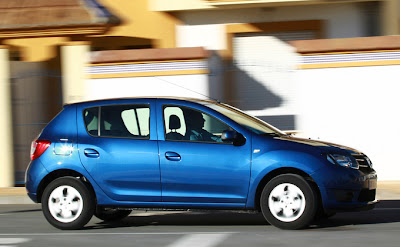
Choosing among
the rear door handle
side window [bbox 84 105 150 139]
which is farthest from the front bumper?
the rear door handle

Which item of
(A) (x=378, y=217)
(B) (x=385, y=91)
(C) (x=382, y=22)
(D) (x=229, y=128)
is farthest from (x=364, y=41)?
(D) (x=229, y=128)

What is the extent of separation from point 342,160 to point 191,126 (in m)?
1.73

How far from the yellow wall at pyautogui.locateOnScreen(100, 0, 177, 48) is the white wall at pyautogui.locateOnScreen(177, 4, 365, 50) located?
245 mm

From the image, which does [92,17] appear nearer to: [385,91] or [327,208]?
[385,91]

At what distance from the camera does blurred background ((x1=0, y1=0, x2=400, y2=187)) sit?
46.6ft

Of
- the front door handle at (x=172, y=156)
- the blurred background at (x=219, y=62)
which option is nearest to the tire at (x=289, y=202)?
the front door handle at (x=172, y=156)

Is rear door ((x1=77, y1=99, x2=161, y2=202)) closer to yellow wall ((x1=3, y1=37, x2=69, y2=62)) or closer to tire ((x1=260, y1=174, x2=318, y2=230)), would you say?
tire ((x1=260, y1=174, x2=318, y2=230))

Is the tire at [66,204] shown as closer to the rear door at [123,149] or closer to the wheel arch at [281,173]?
the rear door at [123,149]

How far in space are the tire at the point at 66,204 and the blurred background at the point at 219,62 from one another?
5.65 meters

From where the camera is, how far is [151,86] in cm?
1472

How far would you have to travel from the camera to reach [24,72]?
15578 millimetres

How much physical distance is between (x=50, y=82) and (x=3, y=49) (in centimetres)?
115

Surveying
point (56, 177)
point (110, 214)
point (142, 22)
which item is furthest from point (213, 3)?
point (56, 177)

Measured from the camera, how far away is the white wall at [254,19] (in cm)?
1697
